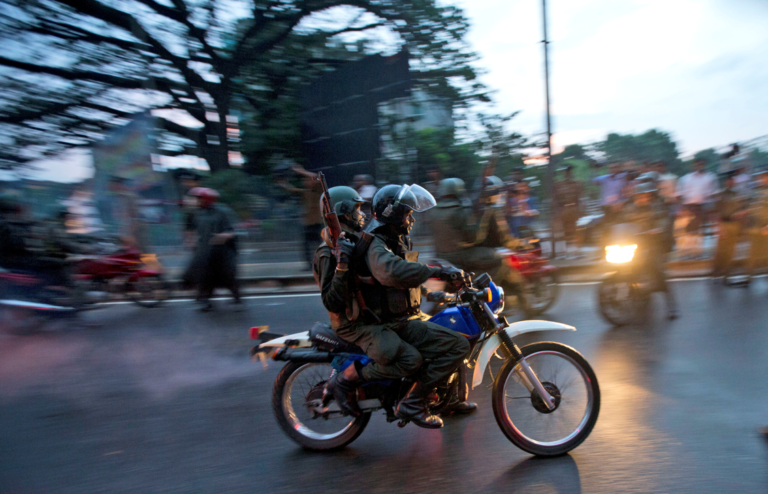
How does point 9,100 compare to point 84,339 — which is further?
point 9,100

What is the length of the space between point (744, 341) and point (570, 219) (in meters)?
6.28

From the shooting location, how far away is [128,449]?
3635 mm

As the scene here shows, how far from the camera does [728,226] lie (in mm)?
8375

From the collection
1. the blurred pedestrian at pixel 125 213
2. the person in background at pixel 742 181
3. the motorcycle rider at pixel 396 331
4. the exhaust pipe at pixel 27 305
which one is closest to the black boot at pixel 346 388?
the motorcycle rider at pixel 396 331

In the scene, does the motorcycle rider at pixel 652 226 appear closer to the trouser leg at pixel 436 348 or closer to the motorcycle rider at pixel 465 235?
the motorcycle rider at pixel 465 235

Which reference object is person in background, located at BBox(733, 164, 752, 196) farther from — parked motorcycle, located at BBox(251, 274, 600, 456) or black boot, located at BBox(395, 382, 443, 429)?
black boot, located at BBox(395, 382, 443, 429)

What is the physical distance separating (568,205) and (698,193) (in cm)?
230

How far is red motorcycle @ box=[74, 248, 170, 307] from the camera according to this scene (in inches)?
311

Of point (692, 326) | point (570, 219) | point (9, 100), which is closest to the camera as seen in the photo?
point (692, 326)

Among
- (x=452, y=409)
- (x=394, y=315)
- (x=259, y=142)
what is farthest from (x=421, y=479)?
(x=259, y=142)

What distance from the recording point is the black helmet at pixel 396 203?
3.21 meters

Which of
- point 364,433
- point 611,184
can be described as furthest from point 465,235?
point 611,184

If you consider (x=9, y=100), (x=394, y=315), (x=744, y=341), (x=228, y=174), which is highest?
(x=9, y=100)

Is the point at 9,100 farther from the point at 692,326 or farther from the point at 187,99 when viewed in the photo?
the point at 692,326
